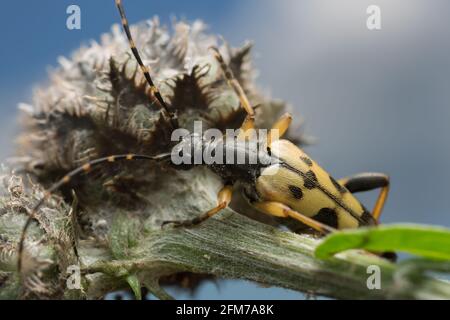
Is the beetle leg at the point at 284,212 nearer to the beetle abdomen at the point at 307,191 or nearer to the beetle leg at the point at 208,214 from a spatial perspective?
the beetle abdomen at the point at 307,191

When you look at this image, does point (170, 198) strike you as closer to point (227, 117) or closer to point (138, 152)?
point (138, 152)

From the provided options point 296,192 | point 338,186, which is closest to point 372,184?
point 338,186

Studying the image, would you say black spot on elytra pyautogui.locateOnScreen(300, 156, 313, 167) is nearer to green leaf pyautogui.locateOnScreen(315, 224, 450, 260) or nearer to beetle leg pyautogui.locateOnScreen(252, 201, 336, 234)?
beetle leg pyautogui.locateOnScreen(252, 201, 336, 234)

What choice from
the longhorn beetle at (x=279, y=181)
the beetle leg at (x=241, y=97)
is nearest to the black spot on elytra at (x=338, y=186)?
the longhorn beetle at (x=279, y=181)

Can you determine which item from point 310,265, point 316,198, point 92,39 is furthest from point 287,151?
point 92,39

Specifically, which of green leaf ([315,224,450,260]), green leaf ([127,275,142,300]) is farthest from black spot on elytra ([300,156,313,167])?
green leaf ([315,224,450,260])
